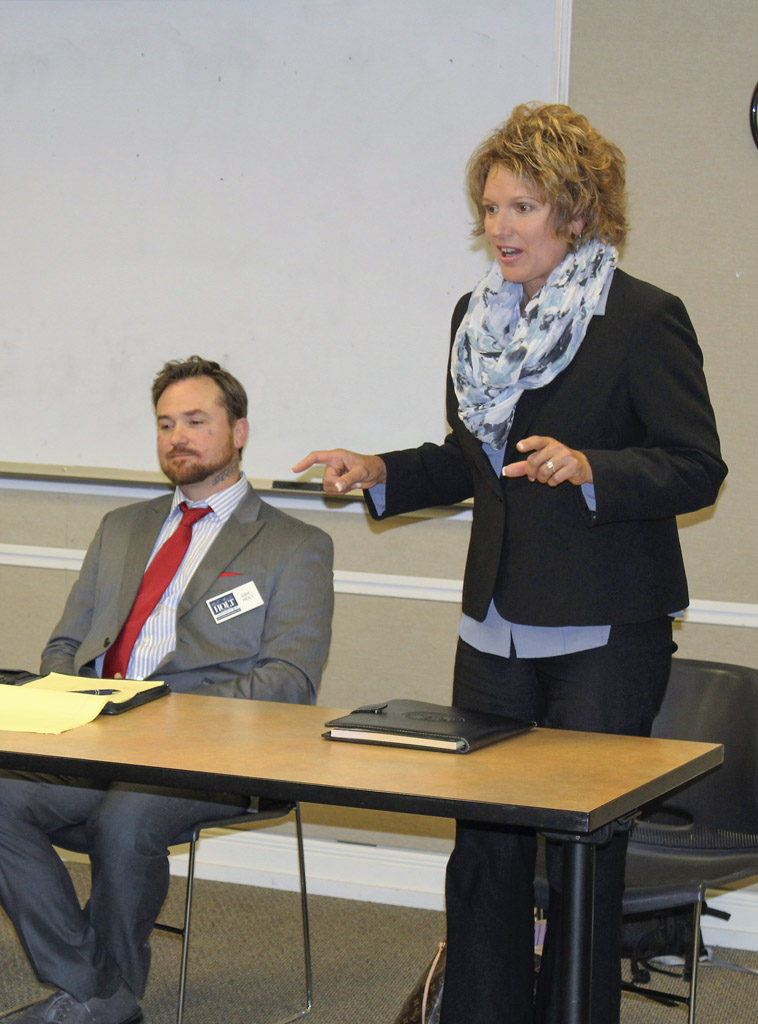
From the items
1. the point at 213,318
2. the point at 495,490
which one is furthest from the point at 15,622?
the point at 495,490

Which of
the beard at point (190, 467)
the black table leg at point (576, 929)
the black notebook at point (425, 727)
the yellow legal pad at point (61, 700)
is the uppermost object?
the beard at point (190, 467)

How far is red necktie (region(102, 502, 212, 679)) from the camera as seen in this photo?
2.80 metres

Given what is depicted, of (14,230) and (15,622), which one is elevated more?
(14,230)

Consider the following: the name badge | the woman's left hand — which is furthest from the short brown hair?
the woman's left hand

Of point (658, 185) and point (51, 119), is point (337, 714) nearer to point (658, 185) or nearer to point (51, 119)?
point (658, 185)

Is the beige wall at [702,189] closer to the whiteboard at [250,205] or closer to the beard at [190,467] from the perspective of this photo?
the whiteboard at [250,205]

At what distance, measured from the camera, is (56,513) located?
3.74 meters

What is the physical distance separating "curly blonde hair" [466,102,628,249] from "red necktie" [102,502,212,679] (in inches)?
49.2

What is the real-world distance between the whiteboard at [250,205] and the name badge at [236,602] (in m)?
0.87

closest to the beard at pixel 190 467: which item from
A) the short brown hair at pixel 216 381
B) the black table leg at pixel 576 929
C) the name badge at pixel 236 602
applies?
the short brown hair at pixel 216 381

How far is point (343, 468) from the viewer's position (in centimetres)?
219

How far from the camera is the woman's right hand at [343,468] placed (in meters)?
2.15

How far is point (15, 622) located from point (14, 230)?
1.24 meters

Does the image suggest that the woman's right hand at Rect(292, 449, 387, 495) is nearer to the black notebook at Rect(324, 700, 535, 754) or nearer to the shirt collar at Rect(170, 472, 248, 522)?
the black notebook at Rect(324, 700, 535, 754)
